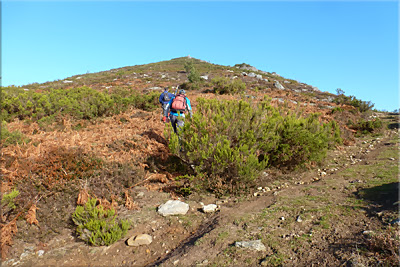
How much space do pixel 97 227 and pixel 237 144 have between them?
3.54 m

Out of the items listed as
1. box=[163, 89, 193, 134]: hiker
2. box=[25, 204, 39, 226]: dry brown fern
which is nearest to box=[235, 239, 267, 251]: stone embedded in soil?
box=[25, 204, 39, 226]: dry brown fern

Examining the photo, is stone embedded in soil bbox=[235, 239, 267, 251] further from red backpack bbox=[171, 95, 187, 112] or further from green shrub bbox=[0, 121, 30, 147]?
green shrub bbox=[0, 121, 30, 147]

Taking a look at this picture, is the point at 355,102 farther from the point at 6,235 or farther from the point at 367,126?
the point at 6,235

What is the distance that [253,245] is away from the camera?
3.30m

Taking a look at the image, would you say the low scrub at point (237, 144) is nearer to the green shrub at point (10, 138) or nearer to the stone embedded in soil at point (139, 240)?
the stone embedded in soil at point (139, 240)

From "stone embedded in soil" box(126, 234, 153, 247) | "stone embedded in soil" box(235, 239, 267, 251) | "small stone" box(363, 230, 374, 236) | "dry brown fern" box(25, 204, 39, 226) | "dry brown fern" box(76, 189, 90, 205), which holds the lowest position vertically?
"stone embedded in soil" box(126, 234, 153, 247)

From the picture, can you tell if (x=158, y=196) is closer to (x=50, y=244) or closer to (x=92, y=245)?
(x=92, y=245)

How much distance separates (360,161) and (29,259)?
28.1 feet

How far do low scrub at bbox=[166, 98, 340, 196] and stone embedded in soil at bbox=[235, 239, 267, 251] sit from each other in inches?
73.8

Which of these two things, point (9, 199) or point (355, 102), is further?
point (355, 102)

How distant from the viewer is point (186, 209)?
480 cm

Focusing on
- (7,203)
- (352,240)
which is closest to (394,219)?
(352,240)

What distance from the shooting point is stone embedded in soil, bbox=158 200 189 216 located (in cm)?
471

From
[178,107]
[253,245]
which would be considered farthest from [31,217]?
[178,107]
